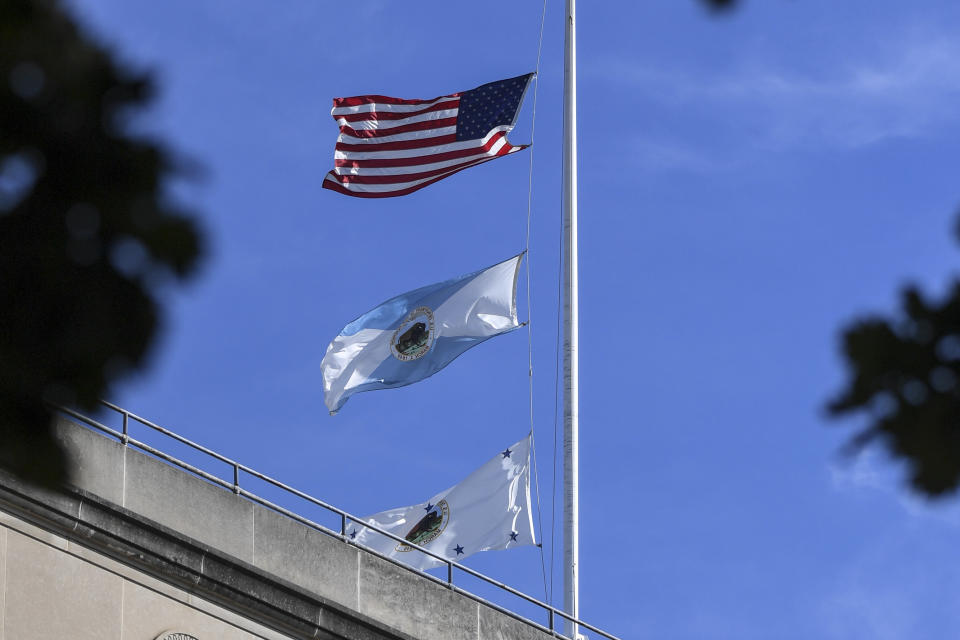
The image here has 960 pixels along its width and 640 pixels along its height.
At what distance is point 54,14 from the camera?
4.72 m

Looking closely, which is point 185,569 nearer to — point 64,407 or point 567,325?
point 567,325

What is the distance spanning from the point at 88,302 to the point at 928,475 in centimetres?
238

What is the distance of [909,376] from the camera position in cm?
512

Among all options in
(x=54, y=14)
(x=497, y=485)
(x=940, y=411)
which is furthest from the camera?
(x=497, y=485)

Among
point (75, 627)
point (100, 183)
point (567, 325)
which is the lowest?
point (100, 183)

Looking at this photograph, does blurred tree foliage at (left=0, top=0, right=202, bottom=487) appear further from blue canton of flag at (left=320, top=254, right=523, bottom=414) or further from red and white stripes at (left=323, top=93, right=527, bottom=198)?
red and white stripes at (left=323, top=93, right=527, bottom=198)

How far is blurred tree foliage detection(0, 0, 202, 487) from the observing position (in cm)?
476

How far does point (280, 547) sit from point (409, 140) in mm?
8273

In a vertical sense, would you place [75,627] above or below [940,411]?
above

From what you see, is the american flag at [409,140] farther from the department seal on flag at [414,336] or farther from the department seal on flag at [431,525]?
the department seal on flag at [431,525]

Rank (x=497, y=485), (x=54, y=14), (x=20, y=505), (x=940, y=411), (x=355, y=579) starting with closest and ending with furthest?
(x=54, y=14) < (x=940, y=411) < (x=20, y=505) < (x=355, y=579) < (x=497, y=485)

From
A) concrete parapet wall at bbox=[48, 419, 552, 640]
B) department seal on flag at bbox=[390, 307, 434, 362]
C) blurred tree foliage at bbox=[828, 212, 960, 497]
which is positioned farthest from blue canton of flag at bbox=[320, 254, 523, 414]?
blurred tree foliage at bbox=[828, 212, 960, 497]

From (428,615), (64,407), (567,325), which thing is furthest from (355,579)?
(64,407)

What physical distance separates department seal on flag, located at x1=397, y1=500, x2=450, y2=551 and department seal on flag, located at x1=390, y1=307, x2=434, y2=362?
2.12 metres
